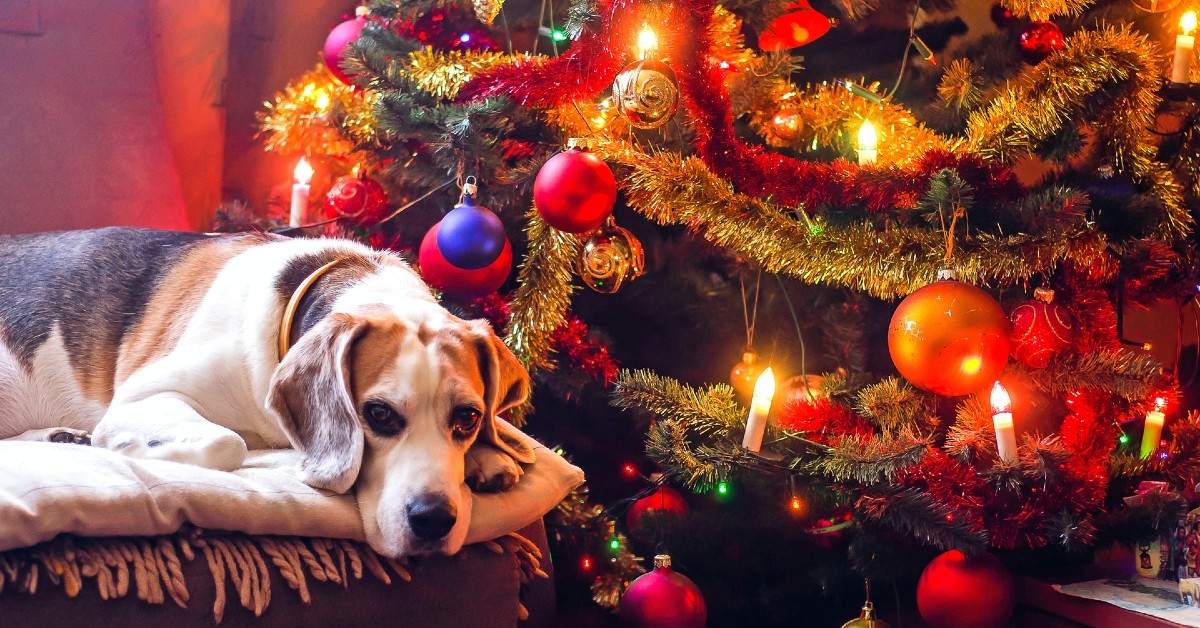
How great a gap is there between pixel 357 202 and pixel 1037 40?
2.14 metres

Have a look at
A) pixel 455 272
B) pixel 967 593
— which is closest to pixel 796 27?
pixel 455 272

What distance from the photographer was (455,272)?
2.33m

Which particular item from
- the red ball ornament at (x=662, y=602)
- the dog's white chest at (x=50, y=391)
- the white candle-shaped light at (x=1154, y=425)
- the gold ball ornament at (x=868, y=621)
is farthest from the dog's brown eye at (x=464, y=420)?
the white candle-shaped light at (x=1154, y=425)

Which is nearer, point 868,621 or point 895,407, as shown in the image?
point 868,621

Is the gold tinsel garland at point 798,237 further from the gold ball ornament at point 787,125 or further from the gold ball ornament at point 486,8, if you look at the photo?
the gold ball ornament at point 486,8

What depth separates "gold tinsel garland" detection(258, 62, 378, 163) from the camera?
268 cm

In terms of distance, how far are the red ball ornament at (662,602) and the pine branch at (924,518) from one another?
460mm

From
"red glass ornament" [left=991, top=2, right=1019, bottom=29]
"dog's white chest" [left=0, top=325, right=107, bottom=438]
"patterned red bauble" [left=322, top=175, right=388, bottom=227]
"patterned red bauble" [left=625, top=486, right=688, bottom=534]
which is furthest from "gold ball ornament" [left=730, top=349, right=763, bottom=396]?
"dog's white chest" [left=0, top=325, right=107, bottom=438]

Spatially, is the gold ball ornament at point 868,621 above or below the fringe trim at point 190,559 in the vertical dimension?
below

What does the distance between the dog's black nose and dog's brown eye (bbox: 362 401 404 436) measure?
0.19 metres

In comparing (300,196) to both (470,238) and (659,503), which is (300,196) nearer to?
(470,238)

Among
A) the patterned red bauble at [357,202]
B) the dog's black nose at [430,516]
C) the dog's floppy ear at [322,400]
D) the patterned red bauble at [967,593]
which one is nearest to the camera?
the dog's black nose at [430,516]

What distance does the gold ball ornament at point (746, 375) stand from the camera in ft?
8.70

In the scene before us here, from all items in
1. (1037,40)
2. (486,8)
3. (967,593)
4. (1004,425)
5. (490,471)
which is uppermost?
(1037,40)
